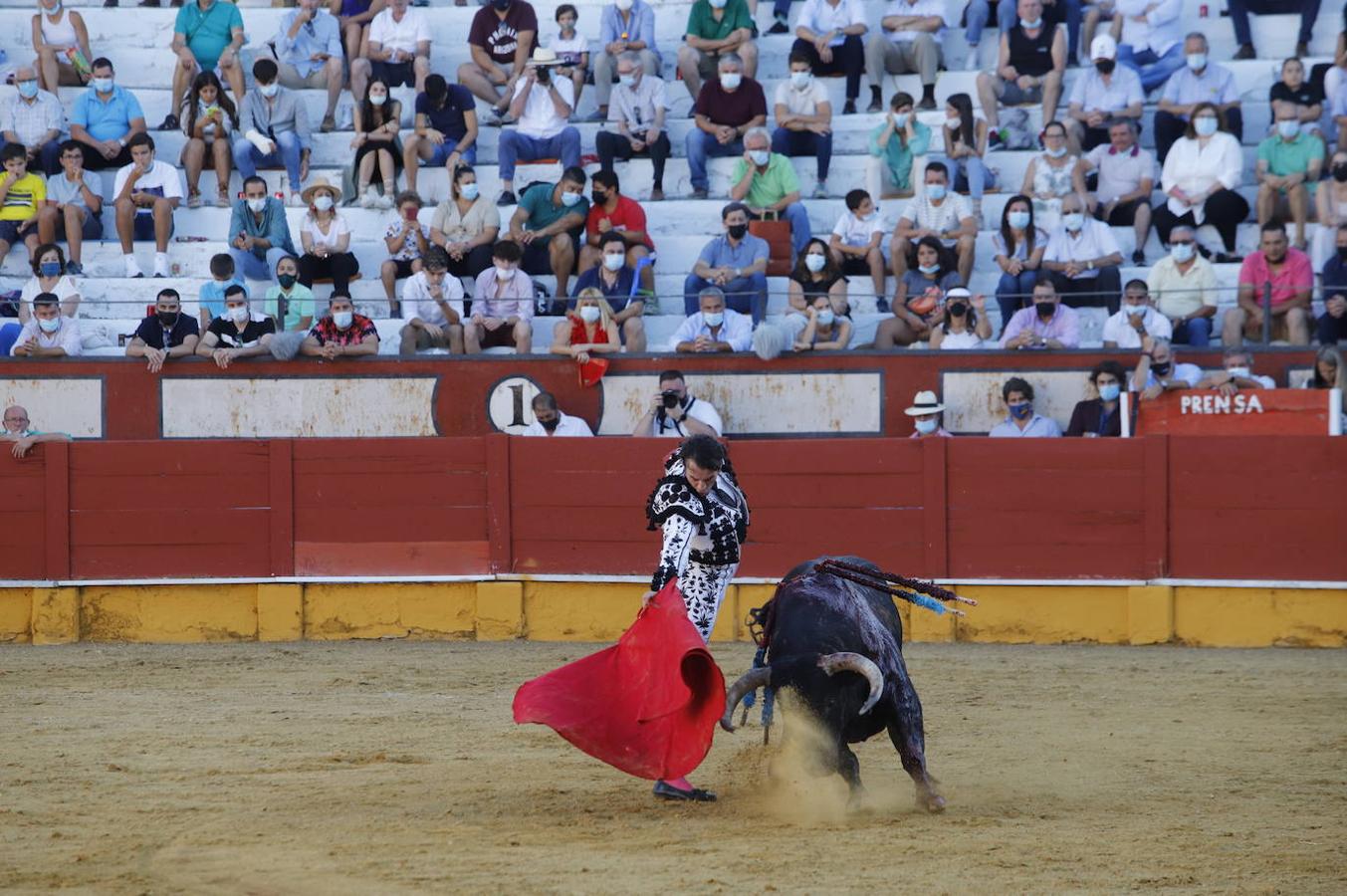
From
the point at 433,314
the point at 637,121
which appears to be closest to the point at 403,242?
the point at 433,314

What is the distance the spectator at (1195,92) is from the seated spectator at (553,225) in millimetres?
3704

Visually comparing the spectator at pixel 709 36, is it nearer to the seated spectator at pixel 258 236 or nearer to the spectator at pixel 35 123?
the seated spectator at pixel 258 236

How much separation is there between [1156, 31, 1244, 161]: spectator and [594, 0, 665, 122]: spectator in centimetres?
328

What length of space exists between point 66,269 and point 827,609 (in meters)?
7.83

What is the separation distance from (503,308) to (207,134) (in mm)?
2766

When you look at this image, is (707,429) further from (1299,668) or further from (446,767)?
(446,767)

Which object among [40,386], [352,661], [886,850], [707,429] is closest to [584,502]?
[707,429]

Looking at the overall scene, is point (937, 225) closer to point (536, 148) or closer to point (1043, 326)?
point (1043, 326)

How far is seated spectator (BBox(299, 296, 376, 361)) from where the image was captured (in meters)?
10.6

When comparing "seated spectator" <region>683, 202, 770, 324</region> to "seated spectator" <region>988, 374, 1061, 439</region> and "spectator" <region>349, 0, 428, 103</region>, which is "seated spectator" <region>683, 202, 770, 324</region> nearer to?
"seated spectator" <region>988, 374, 1061, 439</region>

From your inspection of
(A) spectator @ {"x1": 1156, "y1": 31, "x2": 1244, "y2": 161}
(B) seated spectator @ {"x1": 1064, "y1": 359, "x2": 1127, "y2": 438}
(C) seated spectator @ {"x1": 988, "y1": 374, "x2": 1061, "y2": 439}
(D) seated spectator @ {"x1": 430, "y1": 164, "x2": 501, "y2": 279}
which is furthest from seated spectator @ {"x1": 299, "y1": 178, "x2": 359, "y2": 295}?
(A) spectator @ {"x1": 1156, "y1": 31, "x2": 1244, "y2": 161}

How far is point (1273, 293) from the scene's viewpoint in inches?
403

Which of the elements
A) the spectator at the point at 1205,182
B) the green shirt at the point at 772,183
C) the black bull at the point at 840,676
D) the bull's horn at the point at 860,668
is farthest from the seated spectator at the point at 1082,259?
the bull's horn at the point at 860,668

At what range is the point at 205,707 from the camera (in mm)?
7410
